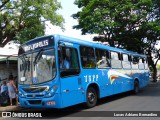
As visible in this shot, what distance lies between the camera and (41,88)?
934 centimetres

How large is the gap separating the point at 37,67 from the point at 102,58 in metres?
3.93

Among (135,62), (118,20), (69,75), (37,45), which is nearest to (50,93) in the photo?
(69,75)

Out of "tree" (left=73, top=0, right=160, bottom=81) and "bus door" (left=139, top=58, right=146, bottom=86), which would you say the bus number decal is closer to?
"bus door" (left=139, top=58, right=146, bottom=86)

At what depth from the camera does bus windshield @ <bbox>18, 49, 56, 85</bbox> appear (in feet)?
30.6

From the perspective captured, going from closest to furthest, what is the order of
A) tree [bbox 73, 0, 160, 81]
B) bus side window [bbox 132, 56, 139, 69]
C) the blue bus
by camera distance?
the blue bus → bus side window [bbox 132, 56, 139, 69] → tree [bbox 73, 0, 160, 81]

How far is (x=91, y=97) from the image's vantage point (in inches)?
437

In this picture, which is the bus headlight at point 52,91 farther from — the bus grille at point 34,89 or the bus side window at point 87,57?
the bus side window at point 87,57

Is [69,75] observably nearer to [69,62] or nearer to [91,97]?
[69,62]

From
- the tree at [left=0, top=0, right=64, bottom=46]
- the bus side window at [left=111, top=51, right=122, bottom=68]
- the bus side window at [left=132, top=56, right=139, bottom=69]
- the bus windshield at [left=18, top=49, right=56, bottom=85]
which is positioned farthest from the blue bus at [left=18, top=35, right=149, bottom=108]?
the tree at [left=0, top=0, right=64, bottom=46]

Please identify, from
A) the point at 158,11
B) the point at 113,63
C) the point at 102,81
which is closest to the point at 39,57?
the point at 102,81

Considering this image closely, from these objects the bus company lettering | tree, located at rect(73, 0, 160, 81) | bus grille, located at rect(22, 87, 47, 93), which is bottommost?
bus grille, located at rect(22, 87, 47, 93)

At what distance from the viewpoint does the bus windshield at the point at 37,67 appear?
367 inches

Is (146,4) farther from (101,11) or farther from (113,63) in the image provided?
(113,63)

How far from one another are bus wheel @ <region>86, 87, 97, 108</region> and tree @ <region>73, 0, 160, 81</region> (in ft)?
38.8
